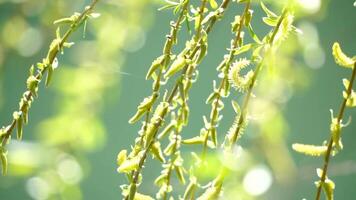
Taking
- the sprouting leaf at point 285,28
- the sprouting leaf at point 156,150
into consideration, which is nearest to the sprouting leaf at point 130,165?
the sprouting leaf at point 156,150

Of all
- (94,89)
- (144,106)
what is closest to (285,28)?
(144,106)

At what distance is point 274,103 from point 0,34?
0.33 meters

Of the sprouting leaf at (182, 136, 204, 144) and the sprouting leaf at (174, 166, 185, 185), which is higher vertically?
the sprouting leaf at (182, 136, 204, 144)

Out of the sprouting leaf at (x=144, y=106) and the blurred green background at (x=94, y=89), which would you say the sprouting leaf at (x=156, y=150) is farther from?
the blurred green background at (x=94, y=89)

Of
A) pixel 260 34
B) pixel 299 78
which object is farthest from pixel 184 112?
pixel 260 34

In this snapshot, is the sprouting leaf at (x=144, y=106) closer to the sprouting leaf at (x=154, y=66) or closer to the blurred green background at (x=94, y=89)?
the sprouting leaf at (x=154, y=66)

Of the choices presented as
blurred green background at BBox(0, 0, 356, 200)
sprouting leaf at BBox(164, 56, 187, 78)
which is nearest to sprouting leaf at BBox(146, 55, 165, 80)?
sprouting leaf at BBox(164, 56, 187, 78)

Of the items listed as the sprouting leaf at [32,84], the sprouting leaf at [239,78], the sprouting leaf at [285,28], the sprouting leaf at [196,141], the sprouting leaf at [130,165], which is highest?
the sprouting leaf at [32,84]

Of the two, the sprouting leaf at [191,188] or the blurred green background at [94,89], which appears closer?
the sprouting leaf at [191,188]

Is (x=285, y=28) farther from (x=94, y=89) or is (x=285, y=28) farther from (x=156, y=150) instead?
(x=94, y=89)

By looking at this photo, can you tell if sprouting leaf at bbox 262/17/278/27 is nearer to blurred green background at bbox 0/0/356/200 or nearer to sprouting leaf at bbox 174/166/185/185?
blurred green background at bbox 0/0/356/200

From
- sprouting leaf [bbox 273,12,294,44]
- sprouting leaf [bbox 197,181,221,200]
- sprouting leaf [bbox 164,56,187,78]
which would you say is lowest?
sprouting leaf [bbox 197,181,221,200]

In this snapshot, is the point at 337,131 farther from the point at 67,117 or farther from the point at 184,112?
the point at 67,117

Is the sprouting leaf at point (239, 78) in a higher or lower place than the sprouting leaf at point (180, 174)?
higher
